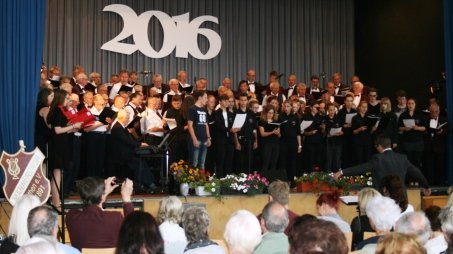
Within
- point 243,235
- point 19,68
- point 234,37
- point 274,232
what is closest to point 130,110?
point 19,68

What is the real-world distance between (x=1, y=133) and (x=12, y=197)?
4.04 ft

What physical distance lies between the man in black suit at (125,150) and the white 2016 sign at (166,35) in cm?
499

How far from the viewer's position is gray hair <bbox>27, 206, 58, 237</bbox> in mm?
4457

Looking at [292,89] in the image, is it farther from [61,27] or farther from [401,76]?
[61,27]

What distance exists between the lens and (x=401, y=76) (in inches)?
605

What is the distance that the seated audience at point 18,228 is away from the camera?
474 centimetres

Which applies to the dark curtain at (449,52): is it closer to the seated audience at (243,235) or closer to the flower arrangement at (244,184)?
the flower arrangement at (244,184)

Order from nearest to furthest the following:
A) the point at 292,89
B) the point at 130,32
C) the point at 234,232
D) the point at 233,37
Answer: the point at 234,232 → the point at 292,89 → the point at 130,32 → the point at 233,37

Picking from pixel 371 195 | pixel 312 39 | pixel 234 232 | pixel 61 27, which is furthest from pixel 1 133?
pixel 312 39

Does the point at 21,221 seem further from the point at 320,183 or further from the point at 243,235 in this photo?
the point at 320,183

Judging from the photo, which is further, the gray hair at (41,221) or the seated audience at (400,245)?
the gray hair at (41,221)

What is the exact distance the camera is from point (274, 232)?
4652mm

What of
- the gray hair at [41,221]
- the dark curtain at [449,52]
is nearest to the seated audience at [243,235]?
the gray hair at [41,221]

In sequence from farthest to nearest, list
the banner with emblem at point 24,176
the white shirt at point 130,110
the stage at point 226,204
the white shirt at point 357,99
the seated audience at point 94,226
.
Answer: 1. the white shirt at point 357,99
2. the white shirt at point 130,110
3. the stage at point 226,204
4. the banner with emblem at point 24,176
5. the seated audience at point 94,226
